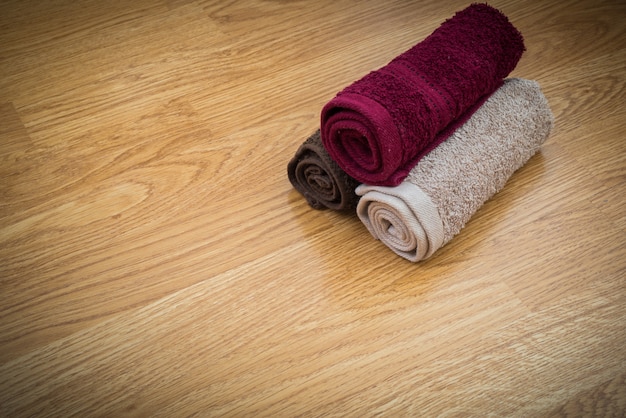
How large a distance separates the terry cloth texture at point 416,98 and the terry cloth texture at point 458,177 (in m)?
0.02

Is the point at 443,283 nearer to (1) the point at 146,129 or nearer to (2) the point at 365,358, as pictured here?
(2) the point at 365,358

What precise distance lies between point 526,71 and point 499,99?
32 centimetres

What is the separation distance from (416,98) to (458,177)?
0.14 meters

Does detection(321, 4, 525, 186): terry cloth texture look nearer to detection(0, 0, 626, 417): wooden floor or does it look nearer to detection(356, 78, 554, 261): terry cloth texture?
detection(356, 78, 554, 261): terry cloth texture

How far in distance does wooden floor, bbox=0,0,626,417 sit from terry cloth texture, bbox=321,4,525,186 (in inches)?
6.9

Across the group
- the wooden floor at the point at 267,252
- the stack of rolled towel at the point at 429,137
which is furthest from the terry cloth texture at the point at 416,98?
the wooden floor at the point at 267,252

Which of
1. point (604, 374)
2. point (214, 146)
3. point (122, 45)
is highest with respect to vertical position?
point (122, 45)

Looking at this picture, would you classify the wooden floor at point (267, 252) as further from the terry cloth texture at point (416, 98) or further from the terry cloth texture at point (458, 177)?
the terry cloth texture at point (416, 98)

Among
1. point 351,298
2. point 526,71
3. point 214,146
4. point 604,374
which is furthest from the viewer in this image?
point 526,71

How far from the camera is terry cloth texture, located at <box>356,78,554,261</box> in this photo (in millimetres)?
956

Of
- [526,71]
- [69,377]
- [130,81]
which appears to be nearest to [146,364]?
[69,377]

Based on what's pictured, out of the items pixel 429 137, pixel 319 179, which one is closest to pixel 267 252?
pixel 319 179

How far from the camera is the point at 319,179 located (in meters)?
1.06

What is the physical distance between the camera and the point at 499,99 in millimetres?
1086
